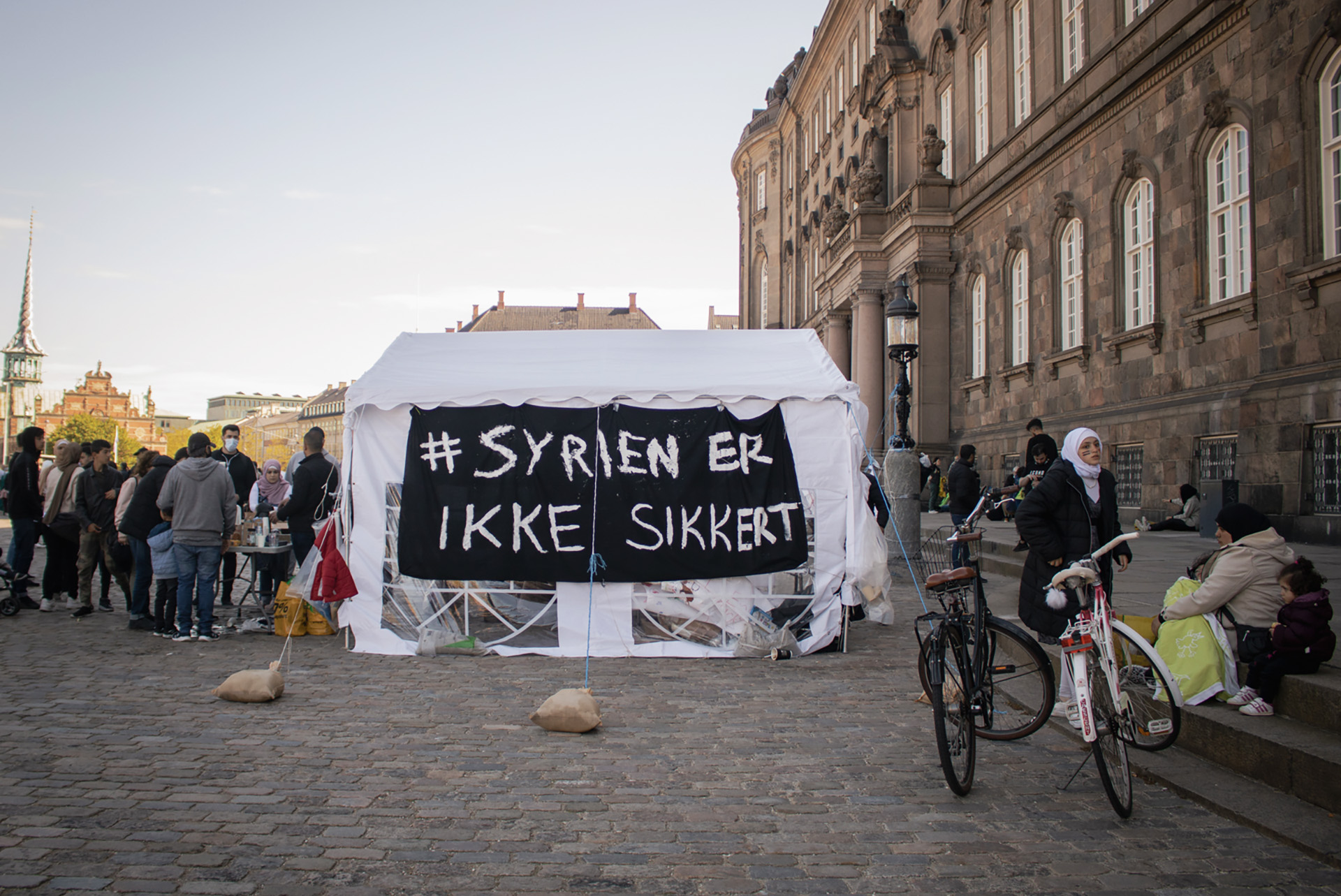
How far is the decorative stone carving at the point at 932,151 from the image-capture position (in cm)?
2616

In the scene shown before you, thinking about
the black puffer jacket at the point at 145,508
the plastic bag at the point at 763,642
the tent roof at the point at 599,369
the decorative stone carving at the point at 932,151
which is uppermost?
the decorative stone carving at the point at 932,151

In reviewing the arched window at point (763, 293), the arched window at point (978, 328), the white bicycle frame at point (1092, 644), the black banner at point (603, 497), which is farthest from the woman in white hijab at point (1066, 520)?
the arched window at point (763, 293)

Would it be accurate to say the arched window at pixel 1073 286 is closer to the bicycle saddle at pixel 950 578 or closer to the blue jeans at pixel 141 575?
the bicycle saddle at pixel 950 578

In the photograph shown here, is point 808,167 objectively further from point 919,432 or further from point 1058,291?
point 1058,291

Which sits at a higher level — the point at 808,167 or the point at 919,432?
the point at 808,167

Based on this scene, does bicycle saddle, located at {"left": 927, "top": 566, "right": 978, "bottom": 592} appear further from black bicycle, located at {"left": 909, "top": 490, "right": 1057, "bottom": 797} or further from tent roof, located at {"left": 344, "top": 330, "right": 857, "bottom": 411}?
tent roof, located at {"left": 344, "top": 330, "right": 857, "bottom": 411}

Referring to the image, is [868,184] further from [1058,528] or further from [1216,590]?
[1216,590]

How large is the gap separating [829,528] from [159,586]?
6.71 m

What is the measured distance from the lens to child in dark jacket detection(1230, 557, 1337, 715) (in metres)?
5.06

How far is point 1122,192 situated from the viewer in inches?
690

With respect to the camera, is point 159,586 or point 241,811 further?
point 159,586

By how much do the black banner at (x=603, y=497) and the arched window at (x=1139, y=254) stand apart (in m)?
11.3

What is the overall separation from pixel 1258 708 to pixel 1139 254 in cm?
1416

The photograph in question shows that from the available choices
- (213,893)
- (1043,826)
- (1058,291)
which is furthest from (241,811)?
(1058,291)
